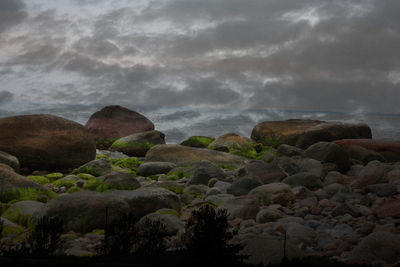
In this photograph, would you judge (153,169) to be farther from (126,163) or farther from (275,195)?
(275,195)

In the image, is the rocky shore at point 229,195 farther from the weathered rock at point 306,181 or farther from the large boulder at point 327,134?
the large boulder at point 327,134

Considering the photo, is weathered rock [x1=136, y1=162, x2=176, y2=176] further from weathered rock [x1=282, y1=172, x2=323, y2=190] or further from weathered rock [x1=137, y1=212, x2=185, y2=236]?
weathered rock [x1=137, y1=212, x2=185, y2=236]

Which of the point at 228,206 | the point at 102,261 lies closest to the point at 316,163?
the point at 228,206

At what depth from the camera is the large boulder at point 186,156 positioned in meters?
12.2

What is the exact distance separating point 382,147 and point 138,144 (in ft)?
31.3

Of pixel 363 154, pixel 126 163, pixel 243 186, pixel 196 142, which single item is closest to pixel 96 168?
pixel 126 163

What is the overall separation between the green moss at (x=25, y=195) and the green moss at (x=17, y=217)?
102 cm

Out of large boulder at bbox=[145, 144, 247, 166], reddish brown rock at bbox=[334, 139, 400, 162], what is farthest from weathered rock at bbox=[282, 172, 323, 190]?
large boulder at bbox=[145, 144, 247, 166]

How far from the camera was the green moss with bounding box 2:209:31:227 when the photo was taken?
195 inches

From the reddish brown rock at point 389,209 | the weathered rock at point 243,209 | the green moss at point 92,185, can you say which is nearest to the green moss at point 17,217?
the green moss at point 92,185

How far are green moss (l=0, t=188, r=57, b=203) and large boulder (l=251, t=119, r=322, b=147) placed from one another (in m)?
11.9

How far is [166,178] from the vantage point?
9.17 metres

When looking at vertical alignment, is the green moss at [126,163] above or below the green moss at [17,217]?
above

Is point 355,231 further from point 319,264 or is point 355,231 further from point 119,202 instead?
point 119,202
